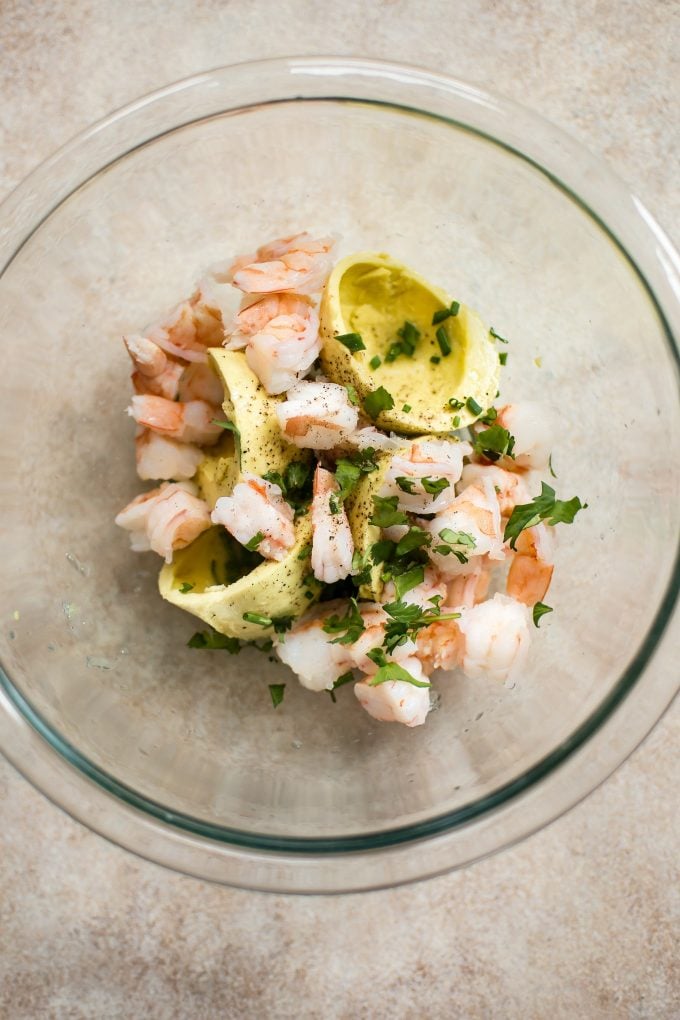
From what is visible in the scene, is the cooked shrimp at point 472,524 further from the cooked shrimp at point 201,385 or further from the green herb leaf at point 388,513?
the cooked shrimp at point 201,385

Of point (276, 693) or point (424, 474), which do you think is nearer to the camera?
point (424, 474)

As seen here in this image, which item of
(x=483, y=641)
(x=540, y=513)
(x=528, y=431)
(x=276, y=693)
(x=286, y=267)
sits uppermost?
(x=286, y=267)

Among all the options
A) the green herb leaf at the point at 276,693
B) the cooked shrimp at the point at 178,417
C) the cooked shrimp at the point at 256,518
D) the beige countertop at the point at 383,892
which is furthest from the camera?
the beige countertop at the point at 383,892

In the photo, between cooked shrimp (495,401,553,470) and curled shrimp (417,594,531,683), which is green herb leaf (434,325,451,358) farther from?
curled shrimp (417,594,531,683)

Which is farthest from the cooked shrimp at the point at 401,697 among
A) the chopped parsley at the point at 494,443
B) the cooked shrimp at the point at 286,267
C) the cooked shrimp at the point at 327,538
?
the cooked shrimp at the point at 286,267

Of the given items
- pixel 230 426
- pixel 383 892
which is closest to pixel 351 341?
pixel 230 426

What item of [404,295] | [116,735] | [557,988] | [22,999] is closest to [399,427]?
[404,295]

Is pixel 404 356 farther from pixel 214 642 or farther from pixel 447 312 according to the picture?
pixel 214 642
